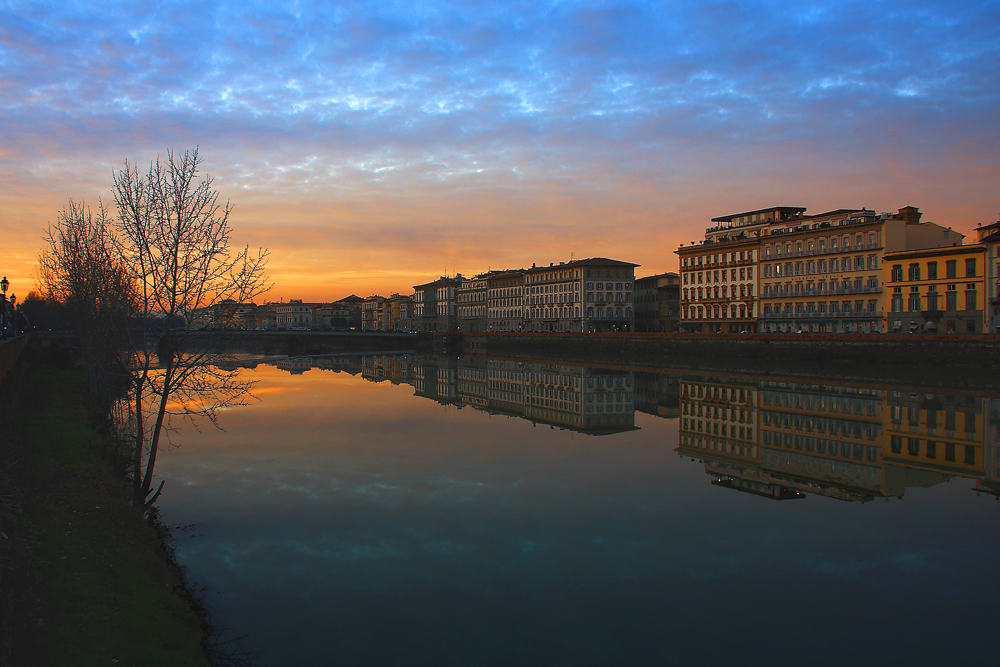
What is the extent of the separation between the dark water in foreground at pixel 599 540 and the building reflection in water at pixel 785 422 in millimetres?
211

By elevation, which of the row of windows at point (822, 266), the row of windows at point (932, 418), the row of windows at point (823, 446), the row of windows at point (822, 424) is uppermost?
the row of windows at point (822, 266)

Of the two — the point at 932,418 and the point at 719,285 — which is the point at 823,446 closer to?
the point at 932,418

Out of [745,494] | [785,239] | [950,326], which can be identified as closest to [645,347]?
[785,239]

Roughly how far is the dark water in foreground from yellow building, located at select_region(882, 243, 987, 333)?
4150 centimetres

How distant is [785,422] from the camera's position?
115 ft

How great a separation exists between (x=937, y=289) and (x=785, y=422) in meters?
49.5

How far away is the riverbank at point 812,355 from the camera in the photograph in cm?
5828

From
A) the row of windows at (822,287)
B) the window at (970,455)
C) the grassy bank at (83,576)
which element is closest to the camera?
the grassy bank at (83,576)

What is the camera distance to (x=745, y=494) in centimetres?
2078

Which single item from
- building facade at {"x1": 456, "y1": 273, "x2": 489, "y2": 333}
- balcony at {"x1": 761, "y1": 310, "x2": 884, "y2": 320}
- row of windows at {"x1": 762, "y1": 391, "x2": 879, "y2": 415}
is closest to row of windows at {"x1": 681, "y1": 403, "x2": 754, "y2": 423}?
row of windows at {"x1": 762, "y1": 391, "x2": 879, "y2": 415}

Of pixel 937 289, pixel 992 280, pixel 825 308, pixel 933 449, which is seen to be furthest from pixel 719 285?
pixel 933 449

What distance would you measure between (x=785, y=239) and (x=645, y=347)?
2289cm

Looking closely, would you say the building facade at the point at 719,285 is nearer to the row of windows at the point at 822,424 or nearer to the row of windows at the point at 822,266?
the row of windows at the point at 822,266

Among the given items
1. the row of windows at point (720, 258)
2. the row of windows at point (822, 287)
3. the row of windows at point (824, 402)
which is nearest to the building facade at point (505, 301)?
the row of windows at point (720, 258)
